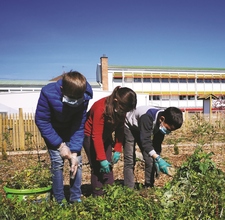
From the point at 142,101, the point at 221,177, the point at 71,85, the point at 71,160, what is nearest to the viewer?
the point at 221,177

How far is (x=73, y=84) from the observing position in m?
2.49

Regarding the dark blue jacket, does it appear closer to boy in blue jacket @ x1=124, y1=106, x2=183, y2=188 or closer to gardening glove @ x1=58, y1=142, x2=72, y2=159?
boy in blue jacket @ x1=124, y1=106, x2=183, y2=188

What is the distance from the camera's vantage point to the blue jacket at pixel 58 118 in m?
2.64

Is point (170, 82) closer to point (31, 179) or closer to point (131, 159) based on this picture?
point (131, 159)

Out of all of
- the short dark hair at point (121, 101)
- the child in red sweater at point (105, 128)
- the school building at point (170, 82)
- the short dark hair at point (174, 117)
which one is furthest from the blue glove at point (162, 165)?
the school building at point (170, 82)

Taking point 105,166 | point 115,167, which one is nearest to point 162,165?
point 105,166

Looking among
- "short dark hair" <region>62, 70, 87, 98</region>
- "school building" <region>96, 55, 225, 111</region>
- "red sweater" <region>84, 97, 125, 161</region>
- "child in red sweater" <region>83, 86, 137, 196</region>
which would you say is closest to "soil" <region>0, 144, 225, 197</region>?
"child in red sweater" <region>83, 86, 137, 196</region>

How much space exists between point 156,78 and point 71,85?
3950 centimetres

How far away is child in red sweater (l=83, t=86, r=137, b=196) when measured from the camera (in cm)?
282

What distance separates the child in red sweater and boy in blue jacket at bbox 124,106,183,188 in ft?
0.75

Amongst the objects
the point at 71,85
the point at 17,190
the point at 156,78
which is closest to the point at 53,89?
the point at 71,85

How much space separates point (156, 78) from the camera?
135ft

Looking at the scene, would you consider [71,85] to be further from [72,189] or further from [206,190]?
[206,190]

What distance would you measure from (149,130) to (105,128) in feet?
1.56
